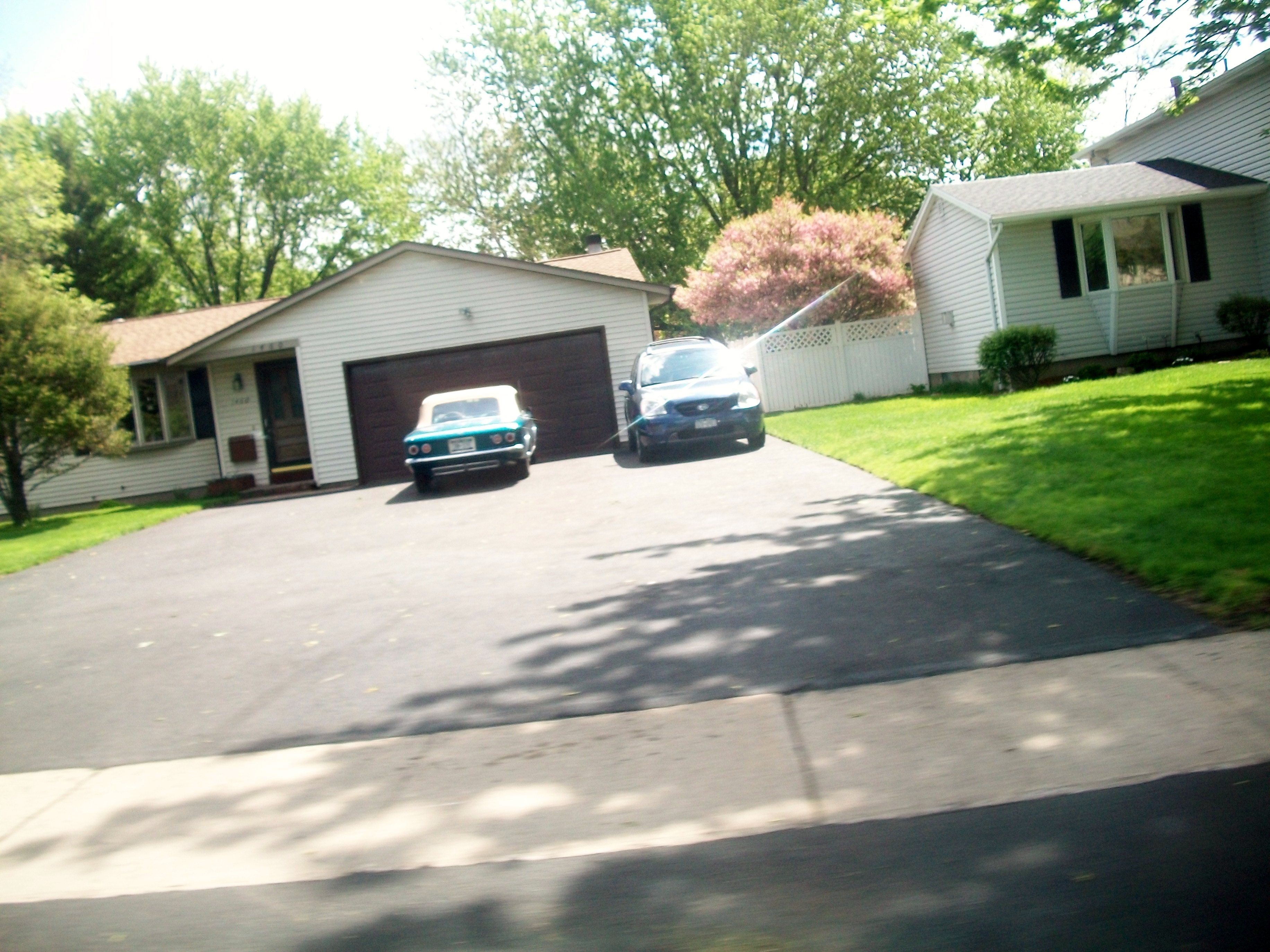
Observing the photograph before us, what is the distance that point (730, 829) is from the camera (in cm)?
380

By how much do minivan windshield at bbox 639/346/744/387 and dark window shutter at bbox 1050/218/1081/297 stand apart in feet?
25.7

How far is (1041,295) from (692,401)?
911 cm

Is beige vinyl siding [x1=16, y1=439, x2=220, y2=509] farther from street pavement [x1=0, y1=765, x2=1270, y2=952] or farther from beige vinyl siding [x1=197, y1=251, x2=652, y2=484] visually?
street pavement [x1=0, y1=765, x2=1270, y2=952]

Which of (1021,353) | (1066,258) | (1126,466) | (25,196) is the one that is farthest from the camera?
(25,196)

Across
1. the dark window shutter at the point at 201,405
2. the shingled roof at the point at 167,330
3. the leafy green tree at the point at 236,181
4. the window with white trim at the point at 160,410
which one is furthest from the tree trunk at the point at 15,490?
the leafy green tree at the point at 236,181

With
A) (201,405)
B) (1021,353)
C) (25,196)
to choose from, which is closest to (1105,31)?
(1021,353)

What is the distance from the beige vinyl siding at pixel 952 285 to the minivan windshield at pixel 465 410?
10120 millimetres

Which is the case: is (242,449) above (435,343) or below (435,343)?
below

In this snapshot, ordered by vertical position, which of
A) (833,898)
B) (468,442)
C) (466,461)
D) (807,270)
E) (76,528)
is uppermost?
(807,270)

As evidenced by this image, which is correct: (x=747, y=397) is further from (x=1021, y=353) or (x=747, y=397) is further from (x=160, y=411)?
(x=160, y=411)

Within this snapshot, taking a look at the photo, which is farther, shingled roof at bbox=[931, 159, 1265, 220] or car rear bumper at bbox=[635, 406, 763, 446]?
shingled roof at bbox=[931, 159, 1265, 220]

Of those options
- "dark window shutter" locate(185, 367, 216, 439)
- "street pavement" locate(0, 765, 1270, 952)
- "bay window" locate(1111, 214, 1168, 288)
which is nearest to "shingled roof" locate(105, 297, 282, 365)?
"dark window shutter" locate(185, 367, 216, 439)

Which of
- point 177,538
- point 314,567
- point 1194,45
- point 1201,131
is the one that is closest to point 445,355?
point 177,538

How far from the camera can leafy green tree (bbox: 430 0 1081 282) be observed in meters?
36.2
